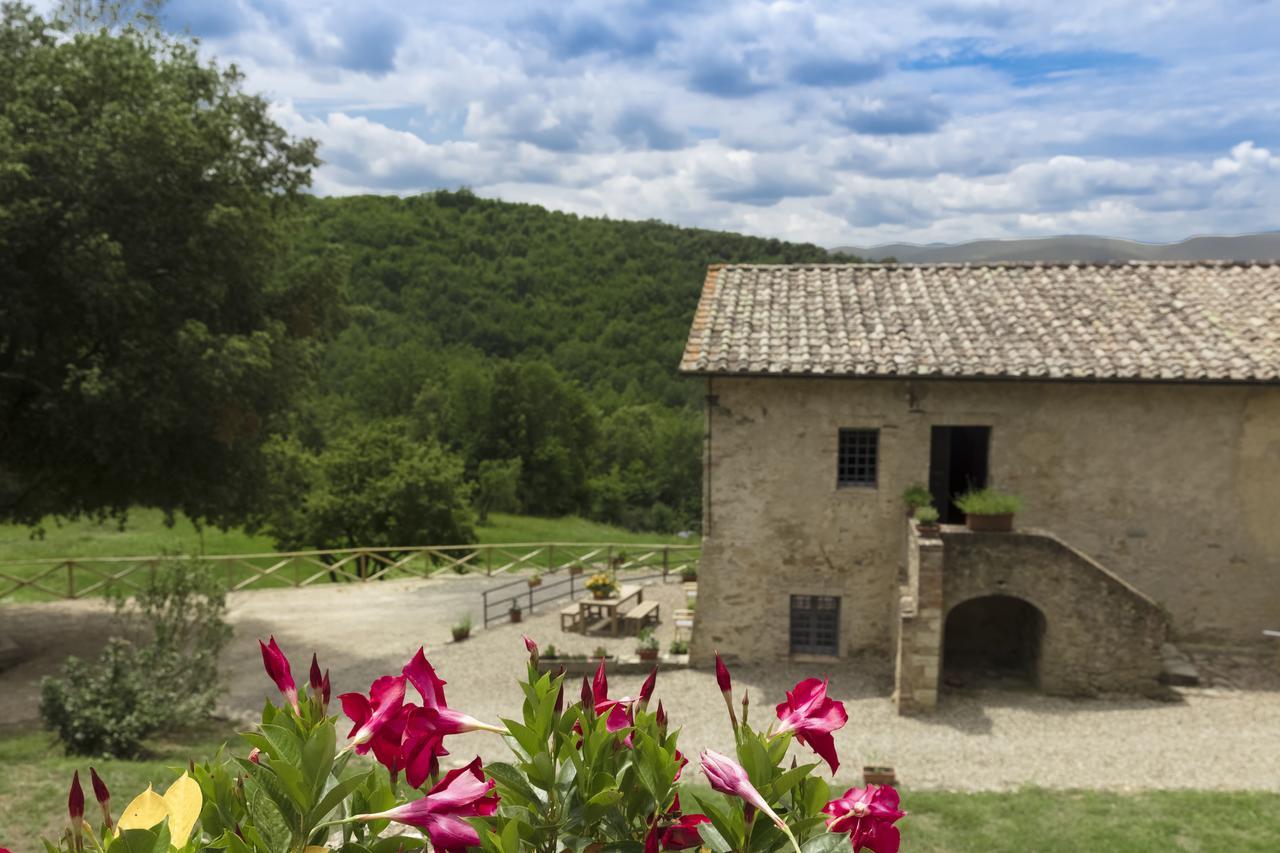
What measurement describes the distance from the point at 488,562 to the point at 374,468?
10.4 metres

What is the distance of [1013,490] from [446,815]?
16.0 meters

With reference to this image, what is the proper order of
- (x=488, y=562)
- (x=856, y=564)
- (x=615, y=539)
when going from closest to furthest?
1. (x=856, y=564)
2. (x=488, y=562)
3. (x=615, y=539)

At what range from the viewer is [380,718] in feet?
6.98

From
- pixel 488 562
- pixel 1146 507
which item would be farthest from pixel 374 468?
pixel 1146 507

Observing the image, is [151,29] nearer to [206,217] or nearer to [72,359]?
[206,217]

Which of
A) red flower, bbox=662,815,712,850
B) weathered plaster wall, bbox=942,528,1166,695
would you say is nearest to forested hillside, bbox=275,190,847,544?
weathered plaster wall, bbox=942,528,1166,695

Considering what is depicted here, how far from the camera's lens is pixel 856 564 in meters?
16.6

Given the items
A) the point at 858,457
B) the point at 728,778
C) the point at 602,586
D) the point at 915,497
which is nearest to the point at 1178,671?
the point at 915,497

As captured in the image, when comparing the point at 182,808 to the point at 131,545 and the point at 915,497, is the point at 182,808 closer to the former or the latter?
the point at 915,497

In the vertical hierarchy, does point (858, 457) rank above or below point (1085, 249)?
below

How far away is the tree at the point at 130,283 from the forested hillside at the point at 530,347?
24.3 meters

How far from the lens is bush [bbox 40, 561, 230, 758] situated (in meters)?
11.9

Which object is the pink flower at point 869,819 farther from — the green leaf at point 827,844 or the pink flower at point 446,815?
the pink flower at point 446,815

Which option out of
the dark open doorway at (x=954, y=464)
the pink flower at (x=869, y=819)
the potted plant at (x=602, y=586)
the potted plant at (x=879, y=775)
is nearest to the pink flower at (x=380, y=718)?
the pink flower at (x=869, y=819)
